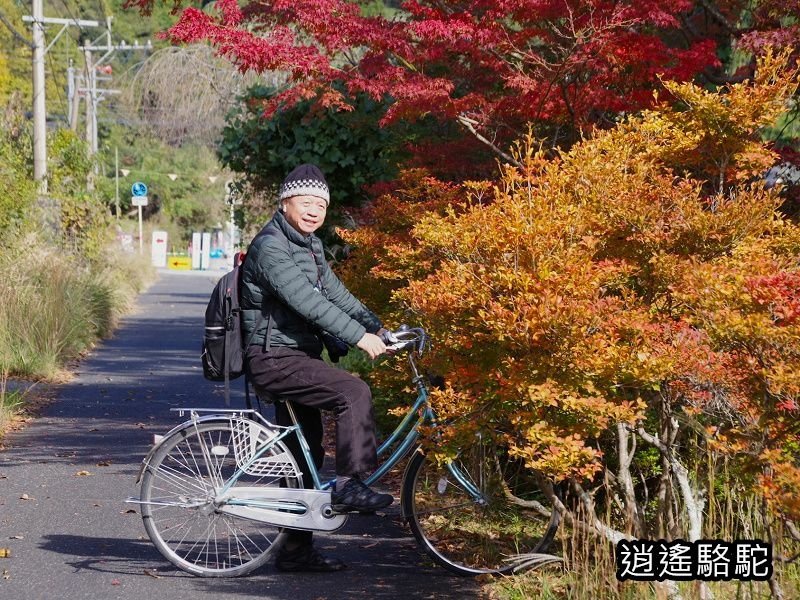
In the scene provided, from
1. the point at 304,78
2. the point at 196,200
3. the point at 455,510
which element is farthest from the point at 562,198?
the point at 196,200

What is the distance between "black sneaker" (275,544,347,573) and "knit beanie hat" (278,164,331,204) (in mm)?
1825

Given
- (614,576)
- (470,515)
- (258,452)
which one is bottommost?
(614,576)

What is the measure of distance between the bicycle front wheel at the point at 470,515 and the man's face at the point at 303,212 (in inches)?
50.9

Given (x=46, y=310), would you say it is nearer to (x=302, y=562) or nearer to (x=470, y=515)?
(x=302, y=562)

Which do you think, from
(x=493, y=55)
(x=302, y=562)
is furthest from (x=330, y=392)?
(x=493, y=55)

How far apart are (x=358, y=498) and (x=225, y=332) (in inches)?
41.8

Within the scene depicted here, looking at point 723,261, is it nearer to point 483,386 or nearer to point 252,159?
point 483,386

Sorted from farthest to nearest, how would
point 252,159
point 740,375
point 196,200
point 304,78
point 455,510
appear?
1. point 196,200
2. point 252,159
3. point 304,78
4. point 455,510
5. point 740,375

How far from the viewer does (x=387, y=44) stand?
9281 mm

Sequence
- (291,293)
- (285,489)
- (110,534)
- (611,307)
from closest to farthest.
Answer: (611,307), (291,293), (285,489), (110,534)

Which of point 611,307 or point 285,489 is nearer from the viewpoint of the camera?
point 611,307

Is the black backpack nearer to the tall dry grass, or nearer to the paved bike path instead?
the paved bike path

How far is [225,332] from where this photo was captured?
6.10 meters

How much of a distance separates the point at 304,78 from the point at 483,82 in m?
1.46
